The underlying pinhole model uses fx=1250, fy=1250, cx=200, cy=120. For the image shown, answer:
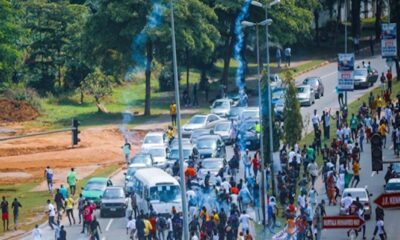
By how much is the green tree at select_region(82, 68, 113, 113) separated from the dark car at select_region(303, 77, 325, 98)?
13689 millimetres

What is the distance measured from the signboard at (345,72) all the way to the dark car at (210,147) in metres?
7.30

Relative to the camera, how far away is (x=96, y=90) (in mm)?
82188

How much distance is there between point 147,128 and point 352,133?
1731 cm

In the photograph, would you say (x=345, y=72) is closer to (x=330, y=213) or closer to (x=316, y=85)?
(x=316, y=85)

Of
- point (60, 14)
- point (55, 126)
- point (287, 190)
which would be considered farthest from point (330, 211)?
point (60, 14)

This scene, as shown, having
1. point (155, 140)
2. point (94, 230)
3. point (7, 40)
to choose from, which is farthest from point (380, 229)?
point (7, 40)

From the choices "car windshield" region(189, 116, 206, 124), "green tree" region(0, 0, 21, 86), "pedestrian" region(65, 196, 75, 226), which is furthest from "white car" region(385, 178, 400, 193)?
"green tree" region(0, 0, 21, 86)

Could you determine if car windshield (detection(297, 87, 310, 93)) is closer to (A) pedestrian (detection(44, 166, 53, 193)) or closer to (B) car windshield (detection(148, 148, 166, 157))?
(B) car windshield (detection(148, 148, 166, 157))

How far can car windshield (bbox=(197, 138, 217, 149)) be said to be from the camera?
59953 millimetres

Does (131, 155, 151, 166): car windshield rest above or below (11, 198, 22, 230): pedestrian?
above

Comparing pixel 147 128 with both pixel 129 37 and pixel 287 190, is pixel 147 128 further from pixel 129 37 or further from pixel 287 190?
pixel 287 190

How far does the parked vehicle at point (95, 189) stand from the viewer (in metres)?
52.5

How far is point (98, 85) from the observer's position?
8244 cm

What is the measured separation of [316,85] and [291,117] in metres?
19.0
